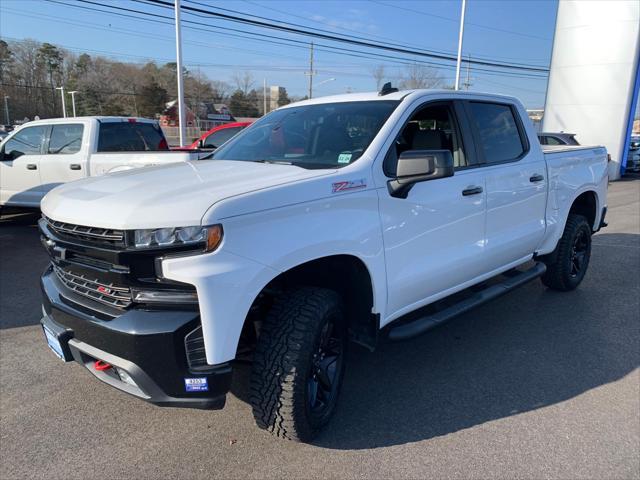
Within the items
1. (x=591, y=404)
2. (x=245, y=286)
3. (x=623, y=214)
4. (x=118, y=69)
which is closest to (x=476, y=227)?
(x=591, y=404)

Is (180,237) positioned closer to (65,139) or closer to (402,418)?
(402,418)

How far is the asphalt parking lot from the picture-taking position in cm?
267

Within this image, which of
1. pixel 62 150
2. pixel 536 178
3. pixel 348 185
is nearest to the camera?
pixel 348 185

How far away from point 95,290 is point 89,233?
1.05ft

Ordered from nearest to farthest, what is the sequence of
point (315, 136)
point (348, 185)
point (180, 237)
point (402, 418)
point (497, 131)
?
point (180, 237), point (348, 185), point (402, 418), point (315, 136), point (497, 131)

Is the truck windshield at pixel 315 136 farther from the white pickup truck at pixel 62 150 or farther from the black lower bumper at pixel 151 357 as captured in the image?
the white pickup truck at pixel 62 150

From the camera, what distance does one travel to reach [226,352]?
233 centimetres

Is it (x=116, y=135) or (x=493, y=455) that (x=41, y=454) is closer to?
(x=493, y=455)

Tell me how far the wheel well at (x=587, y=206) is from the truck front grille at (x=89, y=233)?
16.3 feet

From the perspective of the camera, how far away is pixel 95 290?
2570 millimetres

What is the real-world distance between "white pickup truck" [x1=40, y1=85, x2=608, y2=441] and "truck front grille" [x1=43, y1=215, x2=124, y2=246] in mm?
10

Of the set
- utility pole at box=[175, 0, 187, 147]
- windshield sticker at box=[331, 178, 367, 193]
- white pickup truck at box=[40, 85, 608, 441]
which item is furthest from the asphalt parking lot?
utility pole at box=[175, 0, 187, 147]

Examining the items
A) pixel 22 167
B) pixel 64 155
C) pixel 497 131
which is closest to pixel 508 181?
pixel 497 131

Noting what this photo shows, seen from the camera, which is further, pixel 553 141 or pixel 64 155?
pixel 553 141
